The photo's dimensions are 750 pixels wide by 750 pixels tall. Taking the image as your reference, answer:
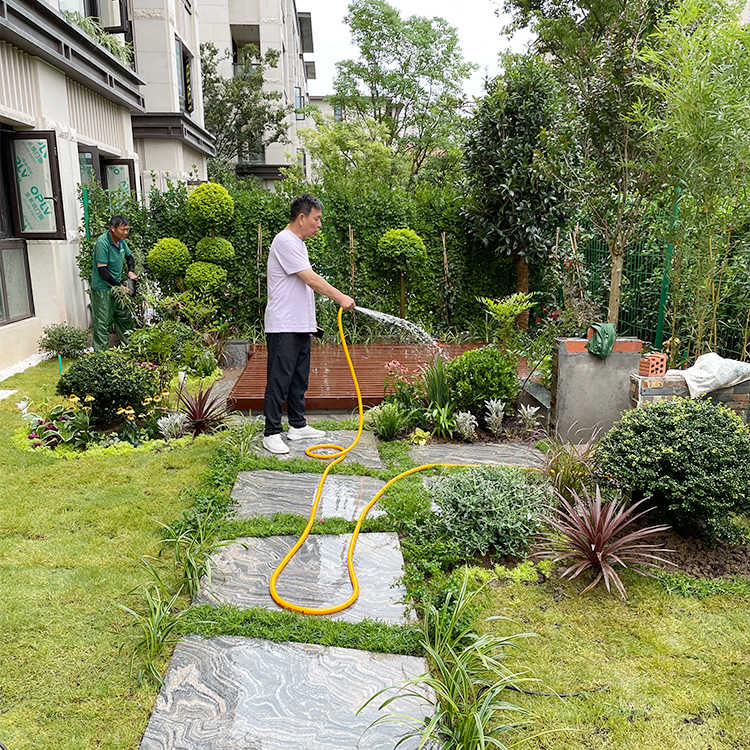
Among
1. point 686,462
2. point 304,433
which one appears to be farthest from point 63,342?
point 686,462

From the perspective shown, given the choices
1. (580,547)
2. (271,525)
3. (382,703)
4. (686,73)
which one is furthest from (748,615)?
(686,73)

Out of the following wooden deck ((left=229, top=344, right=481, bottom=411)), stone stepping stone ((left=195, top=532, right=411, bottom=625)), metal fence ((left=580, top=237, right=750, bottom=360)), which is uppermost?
metal fence ((left=580, top=237, right=750, bottom=360))

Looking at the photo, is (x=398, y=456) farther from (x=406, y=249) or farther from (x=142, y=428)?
(x=406, y=249)

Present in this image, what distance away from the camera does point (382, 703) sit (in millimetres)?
2377

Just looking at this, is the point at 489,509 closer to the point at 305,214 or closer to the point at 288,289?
the point at 288,289

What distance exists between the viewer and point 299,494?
4289 mm

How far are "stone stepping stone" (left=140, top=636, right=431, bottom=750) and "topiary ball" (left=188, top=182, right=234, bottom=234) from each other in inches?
289

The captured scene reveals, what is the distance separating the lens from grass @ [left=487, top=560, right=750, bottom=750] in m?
2.32

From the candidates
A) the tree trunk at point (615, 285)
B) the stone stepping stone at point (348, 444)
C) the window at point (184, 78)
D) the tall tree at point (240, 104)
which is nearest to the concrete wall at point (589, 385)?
the tree trunk at point (615, 285)

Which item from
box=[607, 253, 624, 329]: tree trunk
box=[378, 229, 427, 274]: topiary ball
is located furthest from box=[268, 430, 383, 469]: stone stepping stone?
box=[378, 229, 427, 274]: topiary ball

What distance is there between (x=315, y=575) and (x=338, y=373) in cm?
431

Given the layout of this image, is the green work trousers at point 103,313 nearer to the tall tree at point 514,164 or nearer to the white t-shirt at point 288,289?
the white t-shirt at point 288,289

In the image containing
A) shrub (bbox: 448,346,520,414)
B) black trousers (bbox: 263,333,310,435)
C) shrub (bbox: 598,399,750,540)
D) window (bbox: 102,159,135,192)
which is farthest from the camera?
window (bbox: 102,159,135,192)

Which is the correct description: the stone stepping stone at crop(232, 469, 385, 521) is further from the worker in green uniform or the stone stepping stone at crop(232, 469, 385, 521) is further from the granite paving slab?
the worker in green uniform
